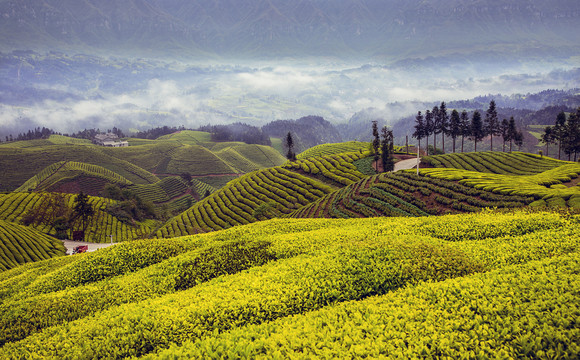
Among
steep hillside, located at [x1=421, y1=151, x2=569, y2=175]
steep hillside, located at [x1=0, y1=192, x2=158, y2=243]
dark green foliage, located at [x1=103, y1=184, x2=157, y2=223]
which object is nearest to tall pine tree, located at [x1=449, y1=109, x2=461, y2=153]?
steep hillside, located at [x1=421, y1=151, x2=569, y2=175]

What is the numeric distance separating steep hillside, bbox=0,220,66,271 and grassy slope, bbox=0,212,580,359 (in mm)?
40366

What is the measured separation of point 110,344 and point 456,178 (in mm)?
39493

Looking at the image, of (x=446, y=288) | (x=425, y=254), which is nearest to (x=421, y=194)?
(x=425, y=254)

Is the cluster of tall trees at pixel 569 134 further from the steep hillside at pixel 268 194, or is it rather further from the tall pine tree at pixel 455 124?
the steep hillside at pixel 268 194

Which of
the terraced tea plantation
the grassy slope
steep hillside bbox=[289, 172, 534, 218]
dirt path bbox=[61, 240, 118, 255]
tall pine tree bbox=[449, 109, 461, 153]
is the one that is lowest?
dirt path bbox=[61, 240, 118, 255]

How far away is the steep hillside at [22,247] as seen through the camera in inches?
1891

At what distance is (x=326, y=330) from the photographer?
826 cm

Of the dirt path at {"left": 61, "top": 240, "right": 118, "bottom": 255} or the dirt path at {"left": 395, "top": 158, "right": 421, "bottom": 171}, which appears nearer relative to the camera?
the dirt path at {"left": 61, "top": 240, "right": 118, "bottom": 255}

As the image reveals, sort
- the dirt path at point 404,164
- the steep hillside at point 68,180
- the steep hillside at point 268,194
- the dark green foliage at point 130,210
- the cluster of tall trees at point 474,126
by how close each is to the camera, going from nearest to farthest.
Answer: the steep hillside at point 268,194, the dirt path at point 404,164, the cluster of tall trees at point 474,126, the dark green foliage at point 130,210, the steep hillside at point 68,180

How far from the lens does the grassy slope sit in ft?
24.9

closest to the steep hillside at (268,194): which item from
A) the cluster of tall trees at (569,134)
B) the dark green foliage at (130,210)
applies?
the dark green foliage at (130,210)

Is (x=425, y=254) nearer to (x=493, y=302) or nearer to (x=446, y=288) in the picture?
(x=446, y=288)

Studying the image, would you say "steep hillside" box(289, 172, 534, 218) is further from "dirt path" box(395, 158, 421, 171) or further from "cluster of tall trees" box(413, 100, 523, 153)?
"cluster of tall trees" box(413, 100, 523, 153)

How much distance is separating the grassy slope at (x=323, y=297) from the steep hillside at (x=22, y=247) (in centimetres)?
4037
